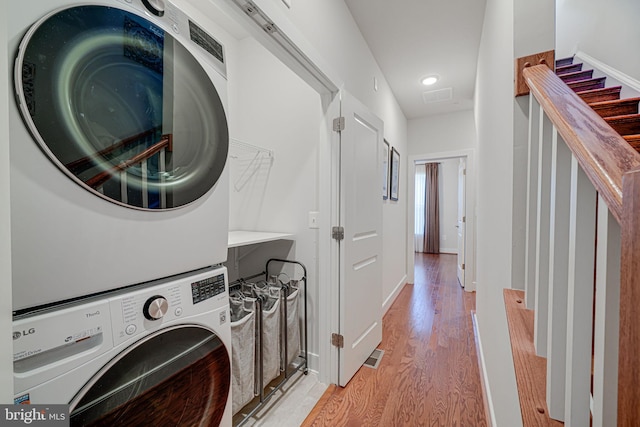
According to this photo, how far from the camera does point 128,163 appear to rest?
65 cm

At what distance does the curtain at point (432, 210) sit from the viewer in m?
6.67

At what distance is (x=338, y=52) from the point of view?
5.82 feet

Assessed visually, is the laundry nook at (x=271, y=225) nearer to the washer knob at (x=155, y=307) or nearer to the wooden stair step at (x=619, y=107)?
the washer knob at (x=155, y=307)

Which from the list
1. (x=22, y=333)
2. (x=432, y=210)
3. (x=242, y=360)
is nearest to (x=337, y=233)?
(x=242, y=360)

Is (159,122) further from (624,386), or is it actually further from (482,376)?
(482,376)

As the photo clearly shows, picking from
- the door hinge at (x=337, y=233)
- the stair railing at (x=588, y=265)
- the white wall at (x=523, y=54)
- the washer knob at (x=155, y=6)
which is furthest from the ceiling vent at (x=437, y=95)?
the washer knob at (x=155, y=6)

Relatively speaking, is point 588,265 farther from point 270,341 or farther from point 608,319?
point 270,341

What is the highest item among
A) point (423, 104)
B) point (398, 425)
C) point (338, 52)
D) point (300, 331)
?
point (423, 104)

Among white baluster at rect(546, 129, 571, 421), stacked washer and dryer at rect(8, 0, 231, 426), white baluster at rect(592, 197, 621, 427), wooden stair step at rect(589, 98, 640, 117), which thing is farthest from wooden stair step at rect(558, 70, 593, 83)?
stacked washer and dryer at rect(8, 0, 231, 426)

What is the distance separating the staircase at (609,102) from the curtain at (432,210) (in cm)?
365

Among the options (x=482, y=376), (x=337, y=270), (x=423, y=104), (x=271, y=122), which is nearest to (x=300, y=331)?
(x=337, y=270)

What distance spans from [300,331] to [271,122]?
5.37 feet

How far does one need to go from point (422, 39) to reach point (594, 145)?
2.41m

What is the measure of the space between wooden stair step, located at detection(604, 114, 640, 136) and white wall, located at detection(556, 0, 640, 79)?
1795mm
